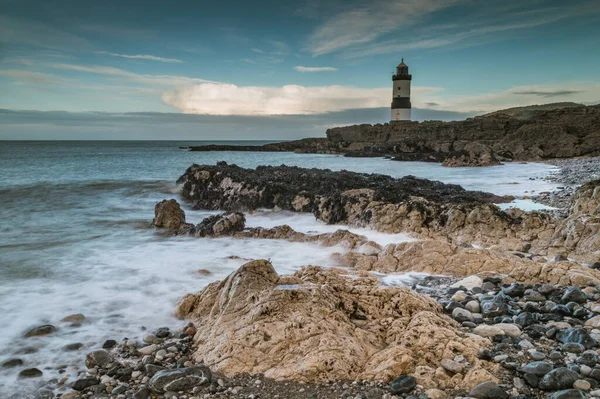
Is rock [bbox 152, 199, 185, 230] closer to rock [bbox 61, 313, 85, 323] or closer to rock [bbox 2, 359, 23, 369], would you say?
rock [bbox 61, 313, 85, 323]

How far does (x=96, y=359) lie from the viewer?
3738 millimetres

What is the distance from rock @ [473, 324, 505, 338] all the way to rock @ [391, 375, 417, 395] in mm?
1033

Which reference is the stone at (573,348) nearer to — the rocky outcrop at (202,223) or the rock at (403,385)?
the rock at (403,385)

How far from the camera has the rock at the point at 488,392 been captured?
2.62m

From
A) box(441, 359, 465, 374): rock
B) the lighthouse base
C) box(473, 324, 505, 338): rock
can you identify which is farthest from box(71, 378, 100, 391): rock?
the lighthouse base

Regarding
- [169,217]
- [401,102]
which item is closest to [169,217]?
[169,217]

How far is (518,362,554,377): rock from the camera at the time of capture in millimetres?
2789

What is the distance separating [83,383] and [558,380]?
3.74 metres

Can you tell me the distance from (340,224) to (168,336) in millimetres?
6203

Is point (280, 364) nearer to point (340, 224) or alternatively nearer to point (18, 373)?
point (18, 373)

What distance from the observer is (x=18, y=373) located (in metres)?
3.71

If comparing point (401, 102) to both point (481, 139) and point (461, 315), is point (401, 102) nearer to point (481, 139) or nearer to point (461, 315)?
point (481, 139)

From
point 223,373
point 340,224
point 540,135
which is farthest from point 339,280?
point 540,135

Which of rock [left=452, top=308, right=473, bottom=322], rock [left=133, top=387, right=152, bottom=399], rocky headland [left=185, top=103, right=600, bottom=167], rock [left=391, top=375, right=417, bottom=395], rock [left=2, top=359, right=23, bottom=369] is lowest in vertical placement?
rock [left=2, top=359, right=23, bottom=369]
